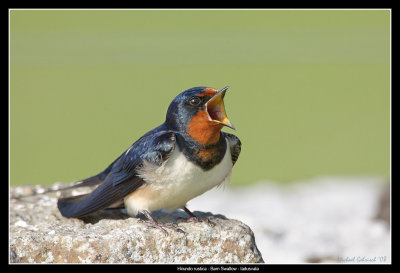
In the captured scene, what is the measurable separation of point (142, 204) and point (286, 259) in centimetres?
157

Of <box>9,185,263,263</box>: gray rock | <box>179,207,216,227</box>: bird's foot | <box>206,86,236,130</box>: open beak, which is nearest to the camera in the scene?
<box>9,185,263,263</box>: gray rock

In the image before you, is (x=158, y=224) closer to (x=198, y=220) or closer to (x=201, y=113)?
(x=198, y=220)

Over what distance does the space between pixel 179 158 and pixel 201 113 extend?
1.21ft

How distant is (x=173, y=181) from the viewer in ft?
14.9

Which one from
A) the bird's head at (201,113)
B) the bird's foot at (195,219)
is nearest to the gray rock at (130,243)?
the bird's foot at (195,219)

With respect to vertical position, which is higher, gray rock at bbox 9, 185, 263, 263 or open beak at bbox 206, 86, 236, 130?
open beak at bbox 206, 86, 236, 130

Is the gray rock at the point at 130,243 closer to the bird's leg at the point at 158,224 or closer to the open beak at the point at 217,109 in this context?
the bird's leg at the point at 158,224

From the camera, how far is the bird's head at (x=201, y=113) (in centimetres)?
450

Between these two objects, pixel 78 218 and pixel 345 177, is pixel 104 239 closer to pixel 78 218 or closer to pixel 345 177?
pixel 78 218

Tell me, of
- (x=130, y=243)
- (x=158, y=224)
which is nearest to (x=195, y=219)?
(x=158, y=224)

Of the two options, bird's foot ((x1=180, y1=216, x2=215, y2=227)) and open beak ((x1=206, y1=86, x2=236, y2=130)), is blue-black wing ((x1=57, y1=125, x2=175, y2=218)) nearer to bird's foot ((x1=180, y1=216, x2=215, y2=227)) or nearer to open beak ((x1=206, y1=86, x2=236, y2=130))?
open beak ((x1=206, y1=86, x2=236, y2=130))

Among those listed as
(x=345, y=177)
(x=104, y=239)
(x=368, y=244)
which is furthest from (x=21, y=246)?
(x=345, y=177)

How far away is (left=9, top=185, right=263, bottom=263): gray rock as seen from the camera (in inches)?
169

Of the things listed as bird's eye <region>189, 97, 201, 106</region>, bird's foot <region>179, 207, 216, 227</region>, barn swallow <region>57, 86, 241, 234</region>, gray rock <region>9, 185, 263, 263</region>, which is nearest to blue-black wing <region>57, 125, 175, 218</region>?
barn swallow <region>57, 86, 241, 234</region>
